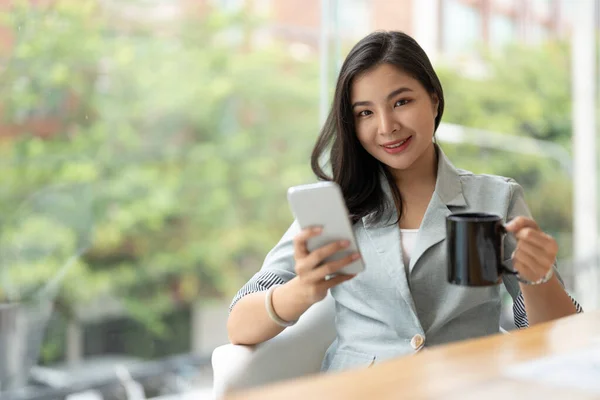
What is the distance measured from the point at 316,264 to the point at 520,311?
1.77ft

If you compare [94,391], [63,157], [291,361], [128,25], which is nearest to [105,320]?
[94,391]

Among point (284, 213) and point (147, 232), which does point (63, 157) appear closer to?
point (147, 232)

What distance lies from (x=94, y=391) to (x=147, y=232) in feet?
2.41

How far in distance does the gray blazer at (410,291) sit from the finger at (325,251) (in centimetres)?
31

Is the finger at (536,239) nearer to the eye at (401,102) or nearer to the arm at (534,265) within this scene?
the arm at (534,265)

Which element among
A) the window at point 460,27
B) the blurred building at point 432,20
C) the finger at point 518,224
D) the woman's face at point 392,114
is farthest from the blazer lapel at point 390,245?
the window at point 460,27

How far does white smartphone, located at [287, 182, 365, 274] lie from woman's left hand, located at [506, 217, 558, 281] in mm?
253

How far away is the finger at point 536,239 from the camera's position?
1219mm

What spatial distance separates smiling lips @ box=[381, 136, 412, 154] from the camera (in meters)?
1.52

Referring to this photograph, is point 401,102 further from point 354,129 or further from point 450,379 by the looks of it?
point 450,379

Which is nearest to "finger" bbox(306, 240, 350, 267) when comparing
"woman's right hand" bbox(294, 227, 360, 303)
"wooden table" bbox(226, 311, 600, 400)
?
"woman's right hand" bbox(294, 227, 360, 303)

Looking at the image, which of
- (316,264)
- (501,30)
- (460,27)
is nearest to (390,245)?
(316,264)

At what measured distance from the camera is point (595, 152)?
4.56 meters

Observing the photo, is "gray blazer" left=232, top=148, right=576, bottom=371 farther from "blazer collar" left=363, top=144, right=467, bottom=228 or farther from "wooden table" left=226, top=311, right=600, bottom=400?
"wooden table" left=226, top=311, right=600, bottom=400
